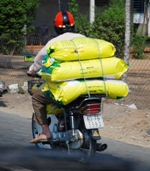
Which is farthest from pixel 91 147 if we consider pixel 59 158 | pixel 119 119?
pixel 119 119

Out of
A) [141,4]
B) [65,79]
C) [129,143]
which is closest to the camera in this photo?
[65,79]

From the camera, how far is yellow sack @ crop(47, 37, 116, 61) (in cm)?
621

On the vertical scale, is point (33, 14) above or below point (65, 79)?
below

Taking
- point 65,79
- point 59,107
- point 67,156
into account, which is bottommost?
point 67,156

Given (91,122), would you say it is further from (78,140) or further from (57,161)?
(57,161)

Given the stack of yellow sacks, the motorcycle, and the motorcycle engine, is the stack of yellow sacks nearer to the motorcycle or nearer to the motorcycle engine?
the motorcycle

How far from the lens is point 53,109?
22.3 ft

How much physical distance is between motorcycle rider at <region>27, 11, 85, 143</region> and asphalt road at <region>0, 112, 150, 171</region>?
0.29 meters

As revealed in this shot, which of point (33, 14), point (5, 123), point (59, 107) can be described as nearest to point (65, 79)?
point (59, 107)

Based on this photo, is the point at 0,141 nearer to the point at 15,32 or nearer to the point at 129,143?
the point at 129,143

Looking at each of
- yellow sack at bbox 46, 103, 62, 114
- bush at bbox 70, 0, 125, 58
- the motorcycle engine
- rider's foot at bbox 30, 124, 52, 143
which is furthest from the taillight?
bush at bbox 70, 0, 125, 58

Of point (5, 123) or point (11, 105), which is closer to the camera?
point (5, 123)

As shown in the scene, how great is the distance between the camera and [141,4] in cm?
3228

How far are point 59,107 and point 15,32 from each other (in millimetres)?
15311
